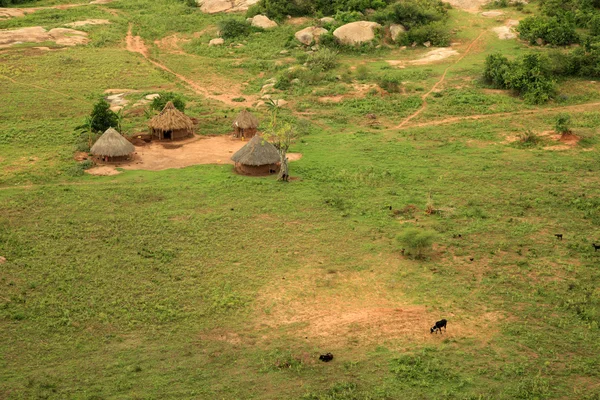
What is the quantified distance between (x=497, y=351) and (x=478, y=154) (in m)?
17.2

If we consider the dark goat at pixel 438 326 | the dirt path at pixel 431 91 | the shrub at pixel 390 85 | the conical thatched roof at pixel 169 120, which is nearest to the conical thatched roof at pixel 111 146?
the conical thatched roof at pixel 169 120

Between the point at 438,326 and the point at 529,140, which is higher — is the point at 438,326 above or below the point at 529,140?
below


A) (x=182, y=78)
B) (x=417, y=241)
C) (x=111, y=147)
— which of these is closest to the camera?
(x=417, y=241)

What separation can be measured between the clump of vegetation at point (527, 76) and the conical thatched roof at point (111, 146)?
2228cm

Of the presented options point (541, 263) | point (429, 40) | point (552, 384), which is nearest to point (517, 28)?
point (429, 40)

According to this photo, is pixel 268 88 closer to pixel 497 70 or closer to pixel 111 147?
pixel 111 147

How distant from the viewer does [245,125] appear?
3862cm

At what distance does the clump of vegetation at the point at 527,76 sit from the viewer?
141ft

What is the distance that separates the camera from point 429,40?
5297cm

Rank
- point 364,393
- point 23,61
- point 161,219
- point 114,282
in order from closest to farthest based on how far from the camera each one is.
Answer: point 364,393
point 114,282
point 161,219
point 23,61

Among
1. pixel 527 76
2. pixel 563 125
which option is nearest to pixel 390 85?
pixel 527 76

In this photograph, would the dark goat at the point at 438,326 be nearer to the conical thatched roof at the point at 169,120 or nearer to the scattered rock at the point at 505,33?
the conical thatched roof at the point at 169,120

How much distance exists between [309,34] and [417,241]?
30684 millimetres

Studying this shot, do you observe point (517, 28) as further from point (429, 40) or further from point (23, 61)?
point (23, 61)
